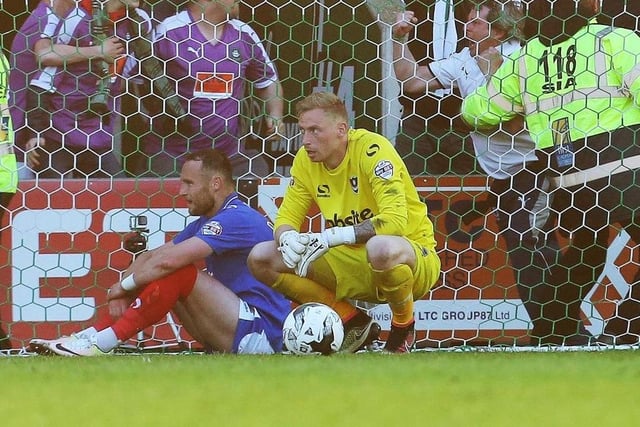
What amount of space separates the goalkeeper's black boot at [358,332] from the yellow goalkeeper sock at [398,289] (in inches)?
4.1

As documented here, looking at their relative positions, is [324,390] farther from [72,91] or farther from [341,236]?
[72,91]

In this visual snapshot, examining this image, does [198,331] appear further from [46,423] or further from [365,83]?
[46,423]

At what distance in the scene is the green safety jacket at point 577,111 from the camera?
200 inches

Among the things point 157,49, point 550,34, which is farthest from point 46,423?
point 550,34

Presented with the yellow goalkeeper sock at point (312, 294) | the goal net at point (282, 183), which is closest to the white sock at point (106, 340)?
the goal net at point (282, 183)

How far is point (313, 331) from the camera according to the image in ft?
14.5

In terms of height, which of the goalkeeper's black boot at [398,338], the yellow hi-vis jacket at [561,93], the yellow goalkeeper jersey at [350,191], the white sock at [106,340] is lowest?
the goalkeeper's black boot at [398,338]

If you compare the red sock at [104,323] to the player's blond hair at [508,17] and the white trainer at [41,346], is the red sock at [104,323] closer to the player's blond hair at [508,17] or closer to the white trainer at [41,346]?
the white trainer at [41,346]

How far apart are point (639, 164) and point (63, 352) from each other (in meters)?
2.43

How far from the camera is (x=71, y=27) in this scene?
501 cm

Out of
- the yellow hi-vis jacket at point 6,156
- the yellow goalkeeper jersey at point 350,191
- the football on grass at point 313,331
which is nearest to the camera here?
the football on grass at point 313,331

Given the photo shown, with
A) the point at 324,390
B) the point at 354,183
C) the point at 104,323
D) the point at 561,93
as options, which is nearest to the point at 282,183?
the point at 354,183

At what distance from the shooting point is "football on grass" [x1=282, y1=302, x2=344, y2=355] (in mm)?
4418

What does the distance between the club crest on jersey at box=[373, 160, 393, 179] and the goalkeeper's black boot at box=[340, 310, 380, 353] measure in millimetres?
596
